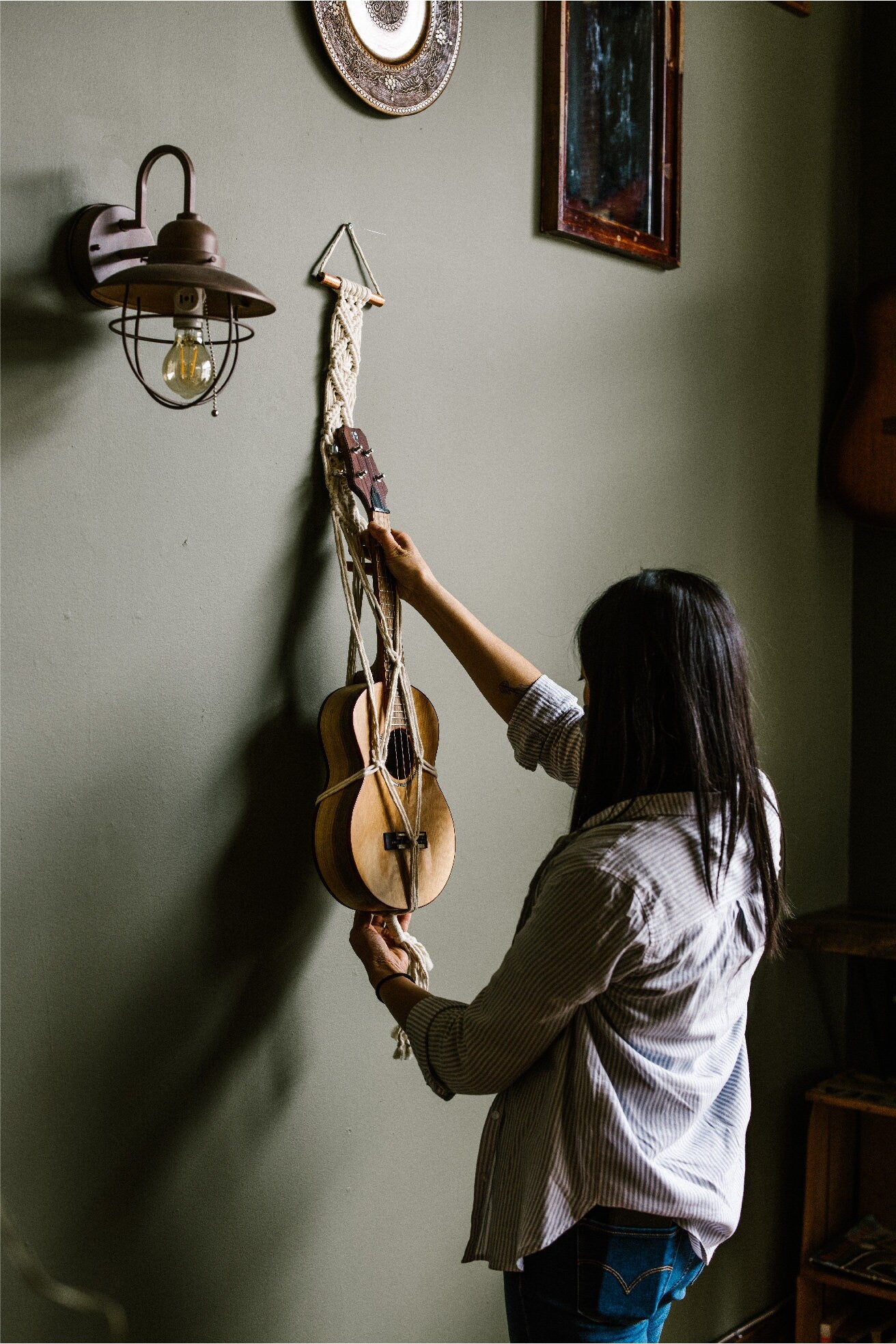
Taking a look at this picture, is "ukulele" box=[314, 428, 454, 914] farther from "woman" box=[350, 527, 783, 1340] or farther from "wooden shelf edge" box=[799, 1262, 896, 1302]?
"wooden shelf edge" box=[799, 1262, 896, 1302]

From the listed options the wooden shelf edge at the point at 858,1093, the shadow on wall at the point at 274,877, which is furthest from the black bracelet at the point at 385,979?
the wooden shelf edge at the point at 858,1093

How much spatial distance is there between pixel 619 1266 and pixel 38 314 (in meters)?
1.17

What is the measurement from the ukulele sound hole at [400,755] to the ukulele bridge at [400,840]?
3.0 inches

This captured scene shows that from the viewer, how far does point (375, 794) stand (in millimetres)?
1441

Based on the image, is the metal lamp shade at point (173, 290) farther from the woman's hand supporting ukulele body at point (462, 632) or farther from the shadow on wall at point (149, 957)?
the woman's hand supporting ukulele body at point (462, 632)

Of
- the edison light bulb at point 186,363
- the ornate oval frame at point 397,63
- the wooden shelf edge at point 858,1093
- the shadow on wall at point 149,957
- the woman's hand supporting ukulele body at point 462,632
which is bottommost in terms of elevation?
the wooden shelf edge at point 858,1093

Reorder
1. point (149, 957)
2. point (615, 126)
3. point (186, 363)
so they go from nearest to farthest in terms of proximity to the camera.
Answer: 1. point (186, 363)
2. point (149, 957)
3. point (615, 126)

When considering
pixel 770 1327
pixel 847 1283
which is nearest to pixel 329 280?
pixel 847 1283

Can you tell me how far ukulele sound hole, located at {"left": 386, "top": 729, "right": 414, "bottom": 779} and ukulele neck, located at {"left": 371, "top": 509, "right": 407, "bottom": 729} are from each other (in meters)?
0.02

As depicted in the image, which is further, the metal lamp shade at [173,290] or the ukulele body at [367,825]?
the ukulele body at [367,825]

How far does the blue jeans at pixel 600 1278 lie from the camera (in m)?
1.18

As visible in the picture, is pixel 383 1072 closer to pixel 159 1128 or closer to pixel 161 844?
pixel 159 1128

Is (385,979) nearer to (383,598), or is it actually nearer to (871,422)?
(383,598)

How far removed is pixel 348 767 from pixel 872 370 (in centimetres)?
157
